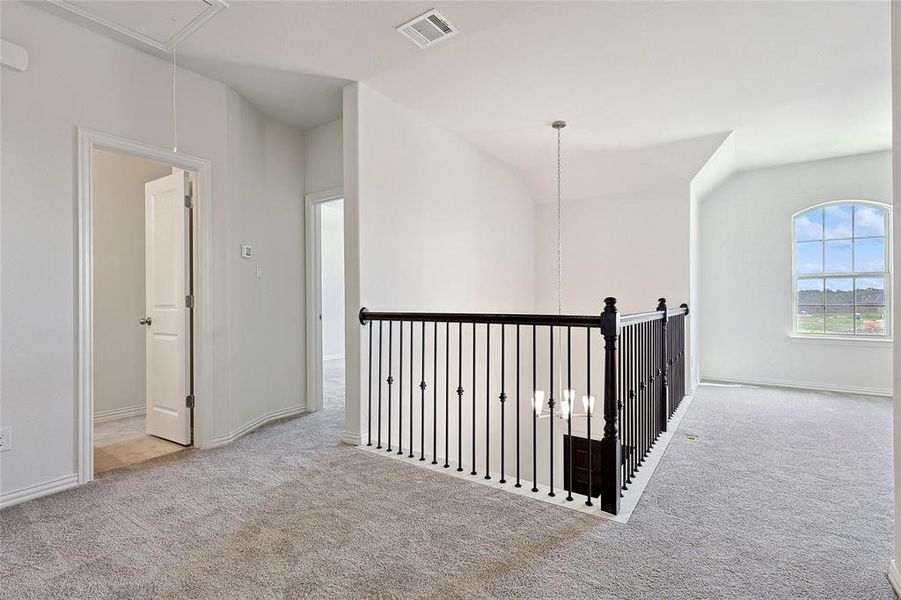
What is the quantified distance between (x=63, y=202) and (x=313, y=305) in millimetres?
2036

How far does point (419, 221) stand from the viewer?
3816mm

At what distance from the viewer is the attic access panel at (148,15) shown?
234 centimetres

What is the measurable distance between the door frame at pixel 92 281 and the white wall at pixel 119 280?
128 centimetres

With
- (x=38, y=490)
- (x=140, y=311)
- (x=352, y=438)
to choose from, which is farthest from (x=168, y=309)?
(x=352, y=438)

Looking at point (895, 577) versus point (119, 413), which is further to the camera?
point (119, 413)

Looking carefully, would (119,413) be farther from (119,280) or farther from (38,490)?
(38,490)

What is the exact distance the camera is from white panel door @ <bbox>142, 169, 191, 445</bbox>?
3.22 meters

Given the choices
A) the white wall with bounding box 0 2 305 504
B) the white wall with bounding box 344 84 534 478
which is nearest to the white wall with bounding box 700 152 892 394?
the white wall with bounding box 344 84 534 478

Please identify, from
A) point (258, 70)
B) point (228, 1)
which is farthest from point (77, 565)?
point (258, 70)

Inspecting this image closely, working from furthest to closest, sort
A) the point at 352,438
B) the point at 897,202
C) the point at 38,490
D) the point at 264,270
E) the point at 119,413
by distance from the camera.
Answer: the point at 119,413, the point at 264,270, the point at 352,438, the point at 38,490, the point at 897,202

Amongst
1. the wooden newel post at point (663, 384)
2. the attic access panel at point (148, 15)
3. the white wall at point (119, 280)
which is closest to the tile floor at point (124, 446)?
the white wall at point (119, 280)

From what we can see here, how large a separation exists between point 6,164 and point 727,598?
3688 millimetres

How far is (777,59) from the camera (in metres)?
2.88

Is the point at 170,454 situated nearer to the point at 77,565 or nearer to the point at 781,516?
the point at 77,565
